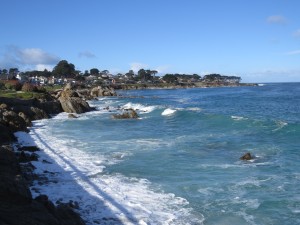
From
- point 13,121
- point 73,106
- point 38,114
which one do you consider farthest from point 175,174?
point 73,106

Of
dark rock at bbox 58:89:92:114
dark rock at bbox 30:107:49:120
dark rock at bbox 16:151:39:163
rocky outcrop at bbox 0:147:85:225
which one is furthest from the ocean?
dark rock at bbox 58:89:92:114

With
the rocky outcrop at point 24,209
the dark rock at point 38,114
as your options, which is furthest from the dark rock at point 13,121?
the rocky outcrop at point 24,209

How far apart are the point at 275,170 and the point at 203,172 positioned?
3858 mm

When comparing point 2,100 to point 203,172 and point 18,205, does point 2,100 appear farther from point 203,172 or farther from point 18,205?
point 18,205

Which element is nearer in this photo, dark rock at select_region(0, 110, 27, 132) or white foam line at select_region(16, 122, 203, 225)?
white foam line at select_region(16, 122, 203, 225)

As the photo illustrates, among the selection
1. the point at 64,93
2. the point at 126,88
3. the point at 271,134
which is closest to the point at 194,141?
the point at 271,134

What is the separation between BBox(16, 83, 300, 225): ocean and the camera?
14.1m

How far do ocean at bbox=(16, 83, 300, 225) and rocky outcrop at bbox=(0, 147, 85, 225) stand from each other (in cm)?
152

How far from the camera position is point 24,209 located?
35.3ft

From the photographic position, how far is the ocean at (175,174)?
14.1m

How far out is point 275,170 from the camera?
19938 mm

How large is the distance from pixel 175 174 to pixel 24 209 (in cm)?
1008

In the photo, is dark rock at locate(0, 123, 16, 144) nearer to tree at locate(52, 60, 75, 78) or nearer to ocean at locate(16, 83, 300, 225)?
ocean at locate(16, 83, 300, 225)

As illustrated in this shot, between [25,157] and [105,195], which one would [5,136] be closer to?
[25,157]
